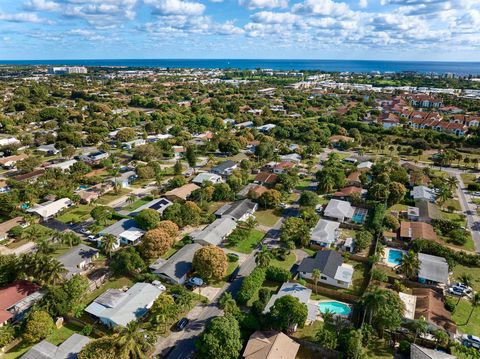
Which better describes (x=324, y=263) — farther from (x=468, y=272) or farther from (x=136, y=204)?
(x=136, y=204)

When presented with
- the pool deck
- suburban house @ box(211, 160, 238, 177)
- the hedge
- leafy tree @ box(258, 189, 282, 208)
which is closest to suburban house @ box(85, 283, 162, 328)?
the hedge

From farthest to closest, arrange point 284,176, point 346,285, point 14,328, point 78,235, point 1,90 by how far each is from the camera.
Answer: point 1,90 < point 284,176 < point 78,235 < point 346,285 < point 14,328

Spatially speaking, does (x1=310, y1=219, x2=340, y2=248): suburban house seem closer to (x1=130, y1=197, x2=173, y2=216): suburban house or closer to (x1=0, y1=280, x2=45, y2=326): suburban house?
(x1=130, y1=197, x2=173, y2=216): suburban house

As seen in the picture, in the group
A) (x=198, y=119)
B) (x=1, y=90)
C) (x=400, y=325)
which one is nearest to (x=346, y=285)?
(x=400, y=325)

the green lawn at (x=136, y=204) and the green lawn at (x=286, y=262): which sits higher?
the green lawn at (x=136, y=204)

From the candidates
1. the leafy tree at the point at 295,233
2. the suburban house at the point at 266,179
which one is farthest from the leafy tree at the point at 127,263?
the suburban house at the point at 266,179

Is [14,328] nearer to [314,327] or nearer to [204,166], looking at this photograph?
[314,327]

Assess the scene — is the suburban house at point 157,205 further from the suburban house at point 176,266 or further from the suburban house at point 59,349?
the suburban house at point 59,349
